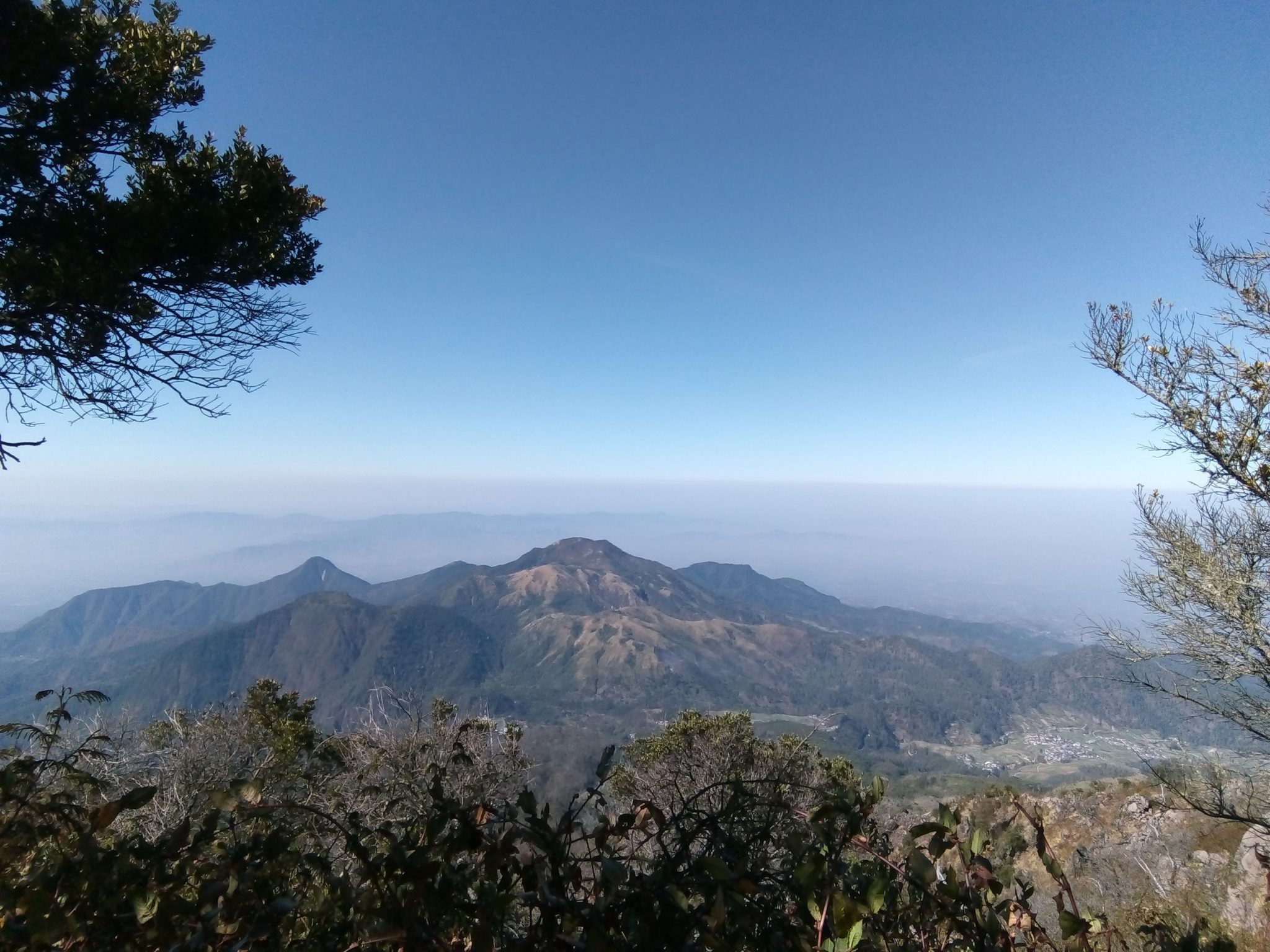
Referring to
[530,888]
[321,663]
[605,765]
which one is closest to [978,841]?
[605,765]

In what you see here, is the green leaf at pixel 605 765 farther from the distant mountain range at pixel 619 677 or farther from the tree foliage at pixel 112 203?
the distant mountain range at pixel 619 677

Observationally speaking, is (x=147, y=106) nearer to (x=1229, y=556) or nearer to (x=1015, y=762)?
(x=1229, y=556)

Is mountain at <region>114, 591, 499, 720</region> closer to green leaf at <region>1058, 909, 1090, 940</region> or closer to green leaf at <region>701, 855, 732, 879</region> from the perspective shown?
green leaf at <region>701, 855, 732, 879</region>

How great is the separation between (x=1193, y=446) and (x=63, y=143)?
12893 millimetres

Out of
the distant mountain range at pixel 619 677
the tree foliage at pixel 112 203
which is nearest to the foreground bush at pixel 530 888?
the tree foliage at pixel 112 203

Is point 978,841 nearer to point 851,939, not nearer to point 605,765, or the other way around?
point 851,939

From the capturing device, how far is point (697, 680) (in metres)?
173

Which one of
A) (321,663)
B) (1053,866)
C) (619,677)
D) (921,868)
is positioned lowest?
(321,663)

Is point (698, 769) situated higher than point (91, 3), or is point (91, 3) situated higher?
point (91, 3)

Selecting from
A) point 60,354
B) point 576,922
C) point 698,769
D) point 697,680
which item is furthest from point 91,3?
point 697,680

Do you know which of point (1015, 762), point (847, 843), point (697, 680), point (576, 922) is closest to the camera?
point (576, 922)

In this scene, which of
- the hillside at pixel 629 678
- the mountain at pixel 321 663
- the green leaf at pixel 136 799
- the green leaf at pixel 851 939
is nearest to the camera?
the green leaf at pixel 851 939

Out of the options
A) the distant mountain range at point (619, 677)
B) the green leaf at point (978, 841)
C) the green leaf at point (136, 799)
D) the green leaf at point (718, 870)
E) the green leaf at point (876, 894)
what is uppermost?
the green leaf at point (136, 799)

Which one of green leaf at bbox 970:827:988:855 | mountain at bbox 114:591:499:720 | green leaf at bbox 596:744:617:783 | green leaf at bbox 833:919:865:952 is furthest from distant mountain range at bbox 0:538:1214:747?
green leaf at bbox 833:919:865:952
